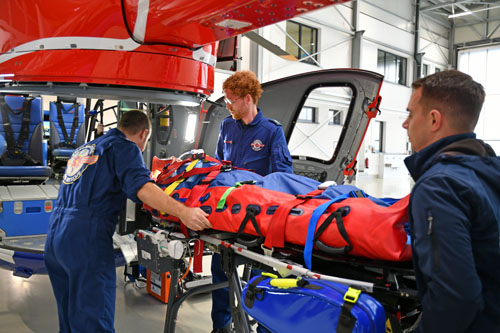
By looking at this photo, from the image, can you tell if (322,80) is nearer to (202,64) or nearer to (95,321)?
(202,64)

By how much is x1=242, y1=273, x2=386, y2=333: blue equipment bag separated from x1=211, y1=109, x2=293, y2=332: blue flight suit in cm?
120

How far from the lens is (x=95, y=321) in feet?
7.23

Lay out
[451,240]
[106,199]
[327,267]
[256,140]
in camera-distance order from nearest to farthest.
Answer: [451,240], [327,267], [106,199], [256,140]

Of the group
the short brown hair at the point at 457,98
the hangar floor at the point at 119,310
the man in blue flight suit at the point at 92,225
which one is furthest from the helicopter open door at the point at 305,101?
the short brown hair at the point at 457,98

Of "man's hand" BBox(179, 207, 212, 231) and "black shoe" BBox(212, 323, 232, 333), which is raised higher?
"man's hand" BBox(179, 207, 212, 231)

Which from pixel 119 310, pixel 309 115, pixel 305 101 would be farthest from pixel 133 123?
pixel 309 115

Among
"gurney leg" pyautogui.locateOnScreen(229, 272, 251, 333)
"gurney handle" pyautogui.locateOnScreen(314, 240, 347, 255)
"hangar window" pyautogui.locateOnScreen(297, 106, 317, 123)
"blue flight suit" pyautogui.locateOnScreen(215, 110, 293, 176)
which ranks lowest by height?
"gurney leg" pyautogui.locateOnScreen(229, 272, 251, 333)

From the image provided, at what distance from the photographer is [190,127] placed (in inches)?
205

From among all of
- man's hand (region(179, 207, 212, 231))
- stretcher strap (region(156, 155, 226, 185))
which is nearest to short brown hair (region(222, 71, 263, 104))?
stretcher strap (region(156, 155, 226, 185))

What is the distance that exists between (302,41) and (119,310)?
12.2 metres

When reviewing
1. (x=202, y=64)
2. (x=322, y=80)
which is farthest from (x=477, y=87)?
(x=322, y=80)

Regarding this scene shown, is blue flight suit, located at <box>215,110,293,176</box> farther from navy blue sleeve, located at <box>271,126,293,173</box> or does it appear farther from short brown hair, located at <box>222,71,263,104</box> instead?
short brown hair, located at <box>222,71,263,104</box>

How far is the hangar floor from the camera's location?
3209mm

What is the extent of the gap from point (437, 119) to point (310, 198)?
721mm
